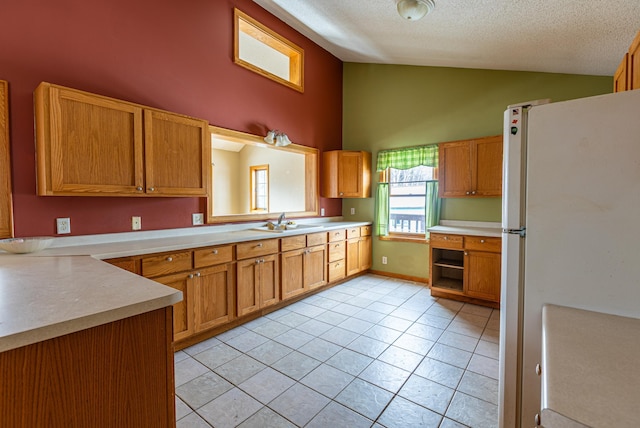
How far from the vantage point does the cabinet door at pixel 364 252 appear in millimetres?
4578

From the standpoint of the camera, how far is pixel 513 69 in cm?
358

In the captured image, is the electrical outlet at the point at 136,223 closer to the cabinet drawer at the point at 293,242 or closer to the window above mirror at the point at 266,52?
Result: the cabinet drawer at the point at 293,242

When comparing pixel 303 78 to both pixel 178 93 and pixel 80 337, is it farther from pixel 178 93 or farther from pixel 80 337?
pixel 80 337

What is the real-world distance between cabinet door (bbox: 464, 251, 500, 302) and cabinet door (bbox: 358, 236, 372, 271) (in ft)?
A: 5.09

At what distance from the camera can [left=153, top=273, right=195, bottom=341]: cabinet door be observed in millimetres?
2332

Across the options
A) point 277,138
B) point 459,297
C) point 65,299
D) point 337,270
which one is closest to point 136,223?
point 65,299

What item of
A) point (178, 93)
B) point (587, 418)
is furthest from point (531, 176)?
point (178, 93)

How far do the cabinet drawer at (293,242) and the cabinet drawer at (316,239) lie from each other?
0.07 m

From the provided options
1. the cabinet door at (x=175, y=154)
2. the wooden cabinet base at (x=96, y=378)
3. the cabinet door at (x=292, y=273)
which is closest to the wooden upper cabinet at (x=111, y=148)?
the cabinet door at (x=175, y=154)

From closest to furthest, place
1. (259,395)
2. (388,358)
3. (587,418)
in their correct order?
1. (587,418)
2. (259,395)
3. (388,358)

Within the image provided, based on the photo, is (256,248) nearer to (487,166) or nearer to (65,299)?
(65,299)

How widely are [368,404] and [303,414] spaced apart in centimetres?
40

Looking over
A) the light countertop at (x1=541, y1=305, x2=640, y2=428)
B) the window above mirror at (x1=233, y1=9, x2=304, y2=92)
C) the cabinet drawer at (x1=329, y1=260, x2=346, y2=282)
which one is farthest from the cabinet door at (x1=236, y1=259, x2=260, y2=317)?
the light countertop at (x1=541, y1=305, x2=640, y2=428)

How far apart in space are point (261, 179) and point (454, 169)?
4.19 m
